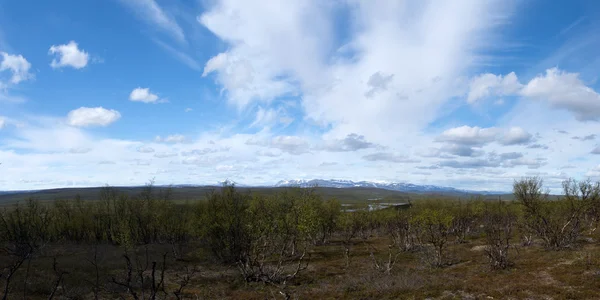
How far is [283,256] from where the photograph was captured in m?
41.4

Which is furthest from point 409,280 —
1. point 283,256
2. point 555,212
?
point 555,212

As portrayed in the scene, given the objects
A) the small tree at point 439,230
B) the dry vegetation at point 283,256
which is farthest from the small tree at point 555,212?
the small tree at point 439,230

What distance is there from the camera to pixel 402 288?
27.7m

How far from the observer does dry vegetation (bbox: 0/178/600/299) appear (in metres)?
27.2

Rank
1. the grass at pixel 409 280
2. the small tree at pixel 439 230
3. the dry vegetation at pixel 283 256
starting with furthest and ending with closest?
1. the small tree at pixel 439 230
2. the dry vegetation at pixel 283 256
3. the grass at pixel 409 280

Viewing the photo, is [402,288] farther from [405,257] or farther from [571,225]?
[571,225]

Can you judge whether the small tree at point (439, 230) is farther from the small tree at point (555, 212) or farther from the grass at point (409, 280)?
the small tree at point (555, 212)

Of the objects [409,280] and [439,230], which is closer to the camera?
[409,280]

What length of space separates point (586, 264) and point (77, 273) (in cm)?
5262

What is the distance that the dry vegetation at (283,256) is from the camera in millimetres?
27219

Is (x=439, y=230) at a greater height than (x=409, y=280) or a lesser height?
greater

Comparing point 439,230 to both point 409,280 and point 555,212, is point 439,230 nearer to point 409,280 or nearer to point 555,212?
point 409,280

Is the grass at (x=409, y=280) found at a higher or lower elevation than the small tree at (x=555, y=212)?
lower

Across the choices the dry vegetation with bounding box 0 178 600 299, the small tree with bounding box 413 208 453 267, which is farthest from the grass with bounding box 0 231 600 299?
the small tree with bounding box 413 208 453 267
